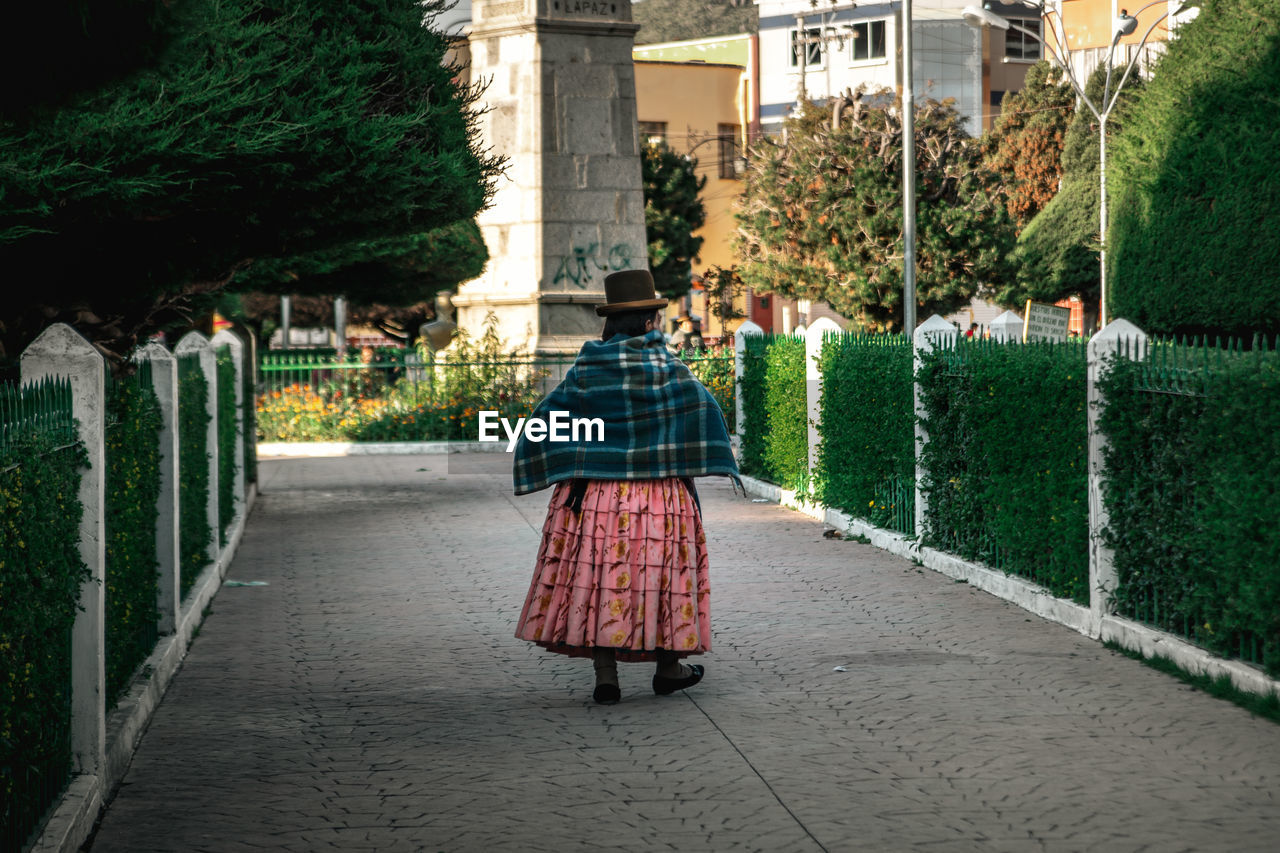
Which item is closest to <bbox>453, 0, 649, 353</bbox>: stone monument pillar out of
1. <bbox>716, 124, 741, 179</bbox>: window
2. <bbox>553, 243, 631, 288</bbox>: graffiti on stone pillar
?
<bbox>553, 243, 631, 288</bbox>: graffiti on stone pillar

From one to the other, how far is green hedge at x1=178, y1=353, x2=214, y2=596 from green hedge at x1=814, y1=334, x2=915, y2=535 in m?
4.67

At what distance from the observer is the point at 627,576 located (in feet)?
22.7

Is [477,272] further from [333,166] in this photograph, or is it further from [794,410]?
[333,166]

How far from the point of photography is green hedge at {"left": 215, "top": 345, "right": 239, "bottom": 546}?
1261cm

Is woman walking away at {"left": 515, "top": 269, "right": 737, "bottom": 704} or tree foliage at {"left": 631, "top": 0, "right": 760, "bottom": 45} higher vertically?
tree foliage at {"left": 631, "top": 0, "right": 760, "bottom": 45}

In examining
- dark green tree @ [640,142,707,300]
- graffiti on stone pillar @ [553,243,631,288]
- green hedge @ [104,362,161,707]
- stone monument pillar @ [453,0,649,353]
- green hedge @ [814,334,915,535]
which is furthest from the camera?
dark green tree @ [640,142,707,300]

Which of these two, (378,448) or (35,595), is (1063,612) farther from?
(378,448)

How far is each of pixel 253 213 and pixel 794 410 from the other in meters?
5.98

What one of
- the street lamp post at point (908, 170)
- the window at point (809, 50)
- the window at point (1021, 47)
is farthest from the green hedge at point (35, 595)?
the window at point (1021, 47)

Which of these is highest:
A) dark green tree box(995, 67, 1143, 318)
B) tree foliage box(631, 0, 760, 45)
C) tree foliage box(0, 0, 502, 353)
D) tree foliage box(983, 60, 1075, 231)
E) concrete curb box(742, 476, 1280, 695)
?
tree foliage box(631, 0, 760, 45)

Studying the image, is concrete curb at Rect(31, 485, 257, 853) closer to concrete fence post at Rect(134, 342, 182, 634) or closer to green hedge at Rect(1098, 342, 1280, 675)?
concrete fence post at Rect(134, 342, 182, 634)

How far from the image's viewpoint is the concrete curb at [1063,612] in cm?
678

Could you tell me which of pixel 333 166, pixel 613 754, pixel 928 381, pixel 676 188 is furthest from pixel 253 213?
pixel 676 188

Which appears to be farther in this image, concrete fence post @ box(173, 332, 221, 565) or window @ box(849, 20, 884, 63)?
window @ box(849, 20, 884, 63)
